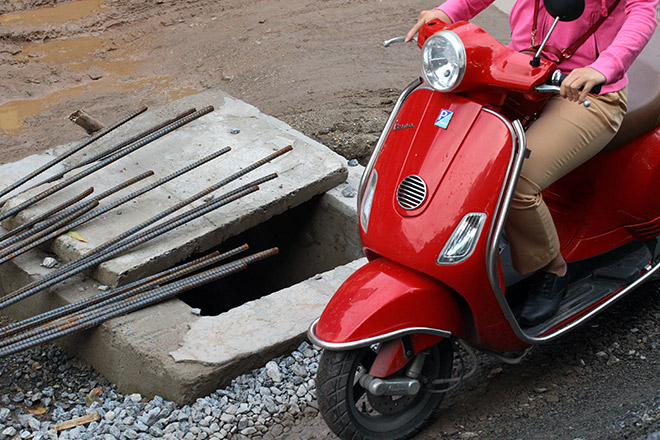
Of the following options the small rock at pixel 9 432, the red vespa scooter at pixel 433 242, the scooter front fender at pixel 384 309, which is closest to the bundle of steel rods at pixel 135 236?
the small rock at pixel 9 432

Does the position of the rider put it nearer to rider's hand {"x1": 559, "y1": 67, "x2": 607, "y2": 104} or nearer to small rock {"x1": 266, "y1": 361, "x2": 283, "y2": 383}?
rider's hand {"x1": 559, "y1": 67, "x2": 607, "y2": 104}

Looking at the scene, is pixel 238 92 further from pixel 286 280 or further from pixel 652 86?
pixel 652 86

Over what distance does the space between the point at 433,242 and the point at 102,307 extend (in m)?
1.62

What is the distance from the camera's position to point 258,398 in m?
3.17

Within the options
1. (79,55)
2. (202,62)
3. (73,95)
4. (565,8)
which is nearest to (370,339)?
(565,8)

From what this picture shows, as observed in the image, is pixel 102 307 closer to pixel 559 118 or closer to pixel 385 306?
pixel 385 306

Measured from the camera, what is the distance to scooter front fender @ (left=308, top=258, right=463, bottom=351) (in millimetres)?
2547

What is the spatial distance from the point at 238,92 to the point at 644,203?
3.94 m

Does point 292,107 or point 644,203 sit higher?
point 644,203

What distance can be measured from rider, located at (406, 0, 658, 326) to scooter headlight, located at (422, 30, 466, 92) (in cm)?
27

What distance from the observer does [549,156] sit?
272cm

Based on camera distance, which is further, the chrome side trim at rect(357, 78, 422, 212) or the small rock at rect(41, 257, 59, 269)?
the small rock at rect(41, 257, 59, 269)

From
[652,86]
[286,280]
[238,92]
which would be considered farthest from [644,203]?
[238,92]

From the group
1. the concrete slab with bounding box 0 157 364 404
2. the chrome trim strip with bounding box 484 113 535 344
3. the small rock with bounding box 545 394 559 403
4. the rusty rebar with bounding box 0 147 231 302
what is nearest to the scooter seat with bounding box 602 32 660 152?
the chrome trim strip with bounding box 484 113 535 344
